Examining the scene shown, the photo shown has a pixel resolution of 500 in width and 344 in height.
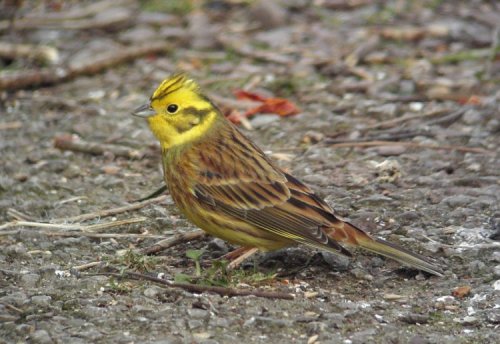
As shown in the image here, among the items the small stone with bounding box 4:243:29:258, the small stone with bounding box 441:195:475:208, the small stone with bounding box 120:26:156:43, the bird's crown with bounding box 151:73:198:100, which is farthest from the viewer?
the small stone with bounding box 120:26:156:43

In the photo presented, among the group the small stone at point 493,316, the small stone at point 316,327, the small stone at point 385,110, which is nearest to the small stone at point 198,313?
the small stone at point 316,327

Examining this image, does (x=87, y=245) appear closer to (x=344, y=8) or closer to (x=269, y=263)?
(x=269, y=263)

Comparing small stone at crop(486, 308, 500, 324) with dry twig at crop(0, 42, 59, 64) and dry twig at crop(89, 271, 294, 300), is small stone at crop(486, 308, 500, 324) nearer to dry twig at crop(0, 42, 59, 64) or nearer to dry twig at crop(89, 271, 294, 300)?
dry twig at crop(89, 271, 294, 300)

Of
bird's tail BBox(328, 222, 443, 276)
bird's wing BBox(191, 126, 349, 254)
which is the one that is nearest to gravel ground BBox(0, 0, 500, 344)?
bird's tail BBox(328, 222, 443, 276)

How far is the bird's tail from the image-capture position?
5.07 metres

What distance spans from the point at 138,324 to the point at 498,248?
197 centimetres

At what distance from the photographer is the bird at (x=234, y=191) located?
16.7 feet

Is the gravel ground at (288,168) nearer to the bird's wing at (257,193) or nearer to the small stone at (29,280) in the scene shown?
the small stone at (29,280)

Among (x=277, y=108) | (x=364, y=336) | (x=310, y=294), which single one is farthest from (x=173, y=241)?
(x=277, y=108)

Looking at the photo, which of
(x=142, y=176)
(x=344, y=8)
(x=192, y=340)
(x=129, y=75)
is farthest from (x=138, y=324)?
(x=344, y=8)

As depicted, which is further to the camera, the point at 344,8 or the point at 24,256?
the point at 344,8

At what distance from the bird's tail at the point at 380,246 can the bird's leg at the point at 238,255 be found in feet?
1.54

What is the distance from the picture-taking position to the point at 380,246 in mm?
5094

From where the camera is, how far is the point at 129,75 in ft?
28.9
